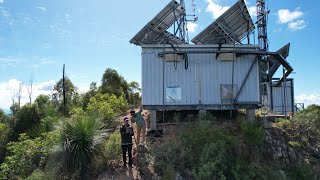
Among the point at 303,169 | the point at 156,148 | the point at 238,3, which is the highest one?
the point at 238,3

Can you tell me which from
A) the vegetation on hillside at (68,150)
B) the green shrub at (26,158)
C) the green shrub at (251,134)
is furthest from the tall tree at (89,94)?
the green shrub at (251,134)

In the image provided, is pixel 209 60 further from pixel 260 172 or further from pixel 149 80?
pixel 260 172

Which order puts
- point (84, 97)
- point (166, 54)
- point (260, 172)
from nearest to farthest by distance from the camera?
1. point (260, 172)
2. point (166, 54)
3. point (84, 97)

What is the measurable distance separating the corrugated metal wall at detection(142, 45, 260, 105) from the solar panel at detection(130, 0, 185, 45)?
998mm

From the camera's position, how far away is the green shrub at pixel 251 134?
460 inches

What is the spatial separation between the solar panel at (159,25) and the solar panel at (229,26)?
1.41 m

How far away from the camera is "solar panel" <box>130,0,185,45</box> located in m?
13.9

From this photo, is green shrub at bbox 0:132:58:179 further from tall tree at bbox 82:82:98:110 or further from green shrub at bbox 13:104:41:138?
tall tree at bbox 82:82:98:110

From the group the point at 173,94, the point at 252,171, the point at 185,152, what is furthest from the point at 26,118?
the point at 252,171

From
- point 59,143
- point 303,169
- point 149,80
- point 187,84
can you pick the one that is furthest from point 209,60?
point 59,143

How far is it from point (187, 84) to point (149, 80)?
1674 mm

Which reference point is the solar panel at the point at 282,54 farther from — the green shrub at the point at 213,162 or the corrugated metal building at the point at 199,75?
Answer: the green shrub at the point at 213,162

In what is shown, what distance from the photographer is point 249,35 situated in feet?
51.4

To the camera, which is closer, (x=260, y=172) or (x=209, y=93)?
(x=260, y=172)
